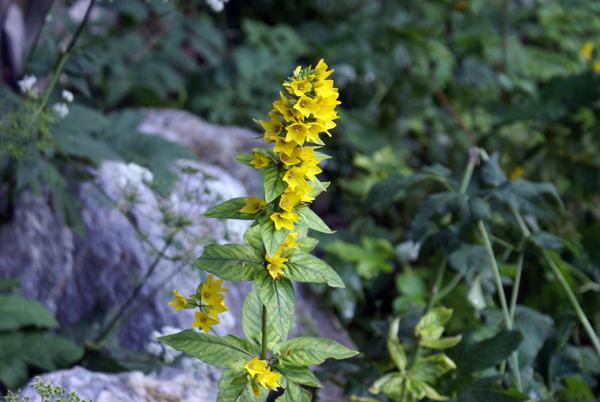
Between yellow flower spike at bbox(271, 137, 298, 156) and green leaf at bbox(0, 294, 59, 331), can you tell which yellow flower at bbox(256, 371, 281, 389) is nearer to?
yellow flower spike at bbox(271, 137, 298, 156)

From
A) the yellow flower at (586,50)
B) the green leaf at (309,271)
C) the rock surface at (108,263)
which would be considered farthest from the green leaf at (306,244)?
the yellow flower at (586,50)

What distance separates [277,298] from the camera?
79cm

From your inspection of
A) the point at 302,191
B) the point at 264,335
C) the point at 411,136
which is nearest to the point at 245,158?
the point at 302,191

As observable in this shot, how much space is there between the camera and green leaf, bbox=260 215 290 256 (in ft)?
2.47

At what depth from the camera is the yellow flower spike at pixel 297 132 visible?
745 mm

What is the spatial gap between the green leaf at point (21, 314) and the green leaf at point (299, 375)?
1001 millimetres

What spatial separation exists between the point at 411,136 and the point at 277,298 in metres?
2.82

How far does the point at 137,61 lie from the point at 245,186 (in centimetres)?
140

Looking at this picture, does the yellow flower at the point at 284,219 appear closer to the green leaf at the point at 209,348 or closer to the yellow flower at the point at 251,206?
the yellow flower at the point at 251,206

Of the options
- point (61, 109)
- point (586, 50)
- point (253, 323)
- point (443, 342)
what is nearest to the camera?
point (253, 323)

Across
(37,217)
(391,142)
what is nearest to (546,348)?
(391,142)

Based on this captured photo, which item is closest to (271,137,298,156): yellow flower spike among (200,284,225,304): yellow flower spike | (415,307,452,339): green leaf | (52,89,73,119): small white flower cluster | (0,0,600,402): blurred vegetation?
(200,284,225,304): yellow flower spike

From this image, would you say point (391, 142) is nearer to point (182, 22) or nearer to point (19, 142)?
point (182, 22)

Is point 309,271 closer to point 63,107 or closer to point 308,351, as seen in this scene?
point 308,351
